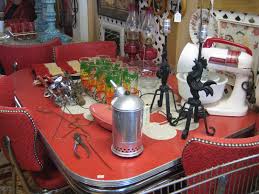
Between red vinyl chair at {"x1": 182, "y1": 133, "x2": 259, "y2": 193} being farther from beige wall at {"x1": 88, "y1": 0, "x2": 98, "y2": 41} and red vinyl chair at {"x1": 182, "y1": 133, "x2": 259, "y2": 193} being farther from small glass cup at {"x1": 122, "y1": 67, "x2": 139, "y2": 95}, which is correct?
beige wall at {"x1": 88, "y1": 0, "x2": 98, "y2": 41}

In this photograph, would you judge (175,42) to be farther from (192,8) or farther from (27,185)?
(27,185)

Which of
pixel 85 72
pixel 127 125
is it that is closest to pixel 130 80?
pixel 85 72

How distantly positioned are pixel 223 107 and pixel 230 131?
0.16 meters

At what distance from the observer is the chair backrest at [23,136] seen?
112 centimetres

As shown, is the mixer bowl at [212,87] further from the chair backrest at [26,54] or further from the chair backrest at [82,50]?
the chair backrest at [26,54]

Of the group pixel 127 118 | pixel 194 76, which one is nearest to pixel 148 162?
pixel 127 118

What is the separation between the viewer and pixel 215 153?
89 centimetres

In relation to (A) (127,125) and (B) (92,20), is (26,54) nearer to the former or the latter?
(B) (92,20)

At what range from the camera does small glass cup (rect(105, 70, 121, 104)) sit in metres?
1.38

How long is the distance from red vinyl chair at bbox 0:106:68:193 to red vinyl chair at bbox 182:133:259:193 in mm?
606

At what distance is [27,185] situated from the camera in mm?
1333

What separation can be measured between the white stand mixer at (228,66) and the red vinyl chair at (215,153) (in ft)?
1.29

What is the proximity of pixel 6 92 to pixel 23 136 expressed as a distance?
39 centimetres

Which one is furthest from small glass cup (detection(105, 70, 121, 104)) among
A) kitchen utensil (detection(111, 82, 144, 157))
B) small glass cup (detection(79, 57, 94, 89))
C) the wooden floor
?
the wooden floor
